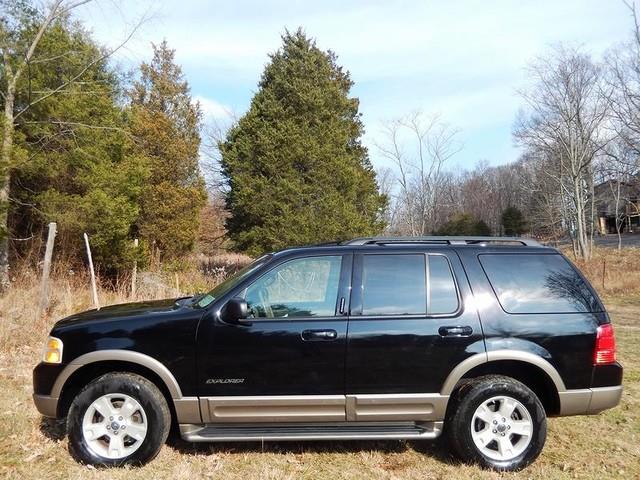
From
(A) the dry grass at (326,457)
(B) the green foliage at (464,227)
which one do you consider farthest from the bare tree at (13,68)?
(B) the green foliage at (464,227)

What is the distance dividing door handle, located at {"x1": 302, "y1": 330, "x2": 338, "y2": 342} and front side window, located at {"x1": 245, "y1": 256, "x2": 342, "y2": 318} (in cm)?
15

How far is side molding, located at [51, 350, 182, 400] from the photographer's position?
3.72 m

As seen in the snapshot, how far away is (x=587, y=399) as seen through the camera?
148 inches

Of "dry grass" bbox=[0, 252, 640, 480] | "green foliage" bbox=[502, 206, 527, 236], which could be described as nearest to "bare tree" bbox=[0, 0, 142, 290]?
"dry grass" bbox=[0, 252, 640, 480]

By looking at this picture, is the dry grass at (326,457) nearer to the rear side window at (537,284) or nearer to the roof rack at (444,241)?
the rear side window at (537,284)

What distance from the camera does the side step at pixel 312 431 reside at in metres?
3.70

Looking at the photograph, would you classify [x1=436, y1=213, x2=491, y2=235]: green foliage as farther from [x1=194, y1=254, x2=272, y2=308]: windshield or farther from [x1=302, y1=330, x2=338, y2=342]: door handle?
[x1=302, y1=330, x2=338, y2=342]: door handle

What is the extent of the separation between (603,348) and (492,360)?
880 millimetres

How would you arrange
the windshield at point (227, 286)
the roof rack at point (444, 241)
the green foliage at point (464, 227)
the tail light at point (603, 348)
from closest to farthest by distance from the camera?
1. the tail light at point (603, 348)
2. the windshield at point (227, 286)
3. the roof rack at point (444, 241)
4. the green foliage at point (464, 227)

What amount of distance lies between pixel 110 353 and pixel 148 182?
16974 millimetres

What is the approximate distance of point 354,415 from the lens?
374cm

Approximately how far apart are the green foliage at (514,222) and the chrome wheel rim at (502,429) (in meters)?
54.4

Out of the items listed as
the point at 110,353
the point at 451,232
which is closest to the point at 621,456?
the point at 110,353

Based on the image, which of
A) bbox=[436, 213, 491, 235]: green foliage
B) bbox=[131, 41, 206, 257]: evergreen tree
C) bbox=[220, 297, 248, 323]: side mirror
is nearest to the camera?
bbox=[220, 297, 248, 323]: side mirror
